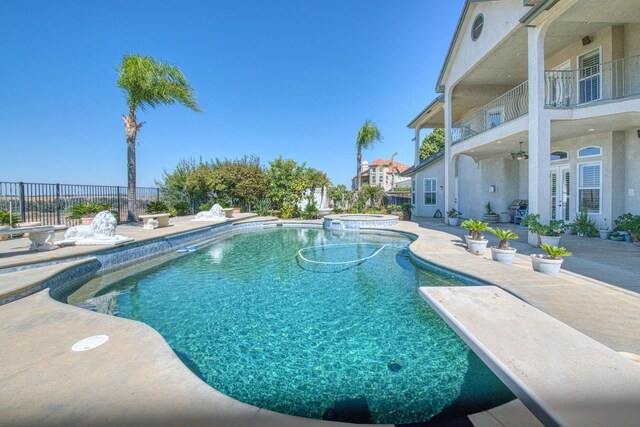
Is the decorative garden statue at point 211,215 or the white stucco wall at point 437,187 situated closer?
the decorative garden statue at point 211,215

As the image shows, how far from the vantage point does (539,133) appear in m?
8.41

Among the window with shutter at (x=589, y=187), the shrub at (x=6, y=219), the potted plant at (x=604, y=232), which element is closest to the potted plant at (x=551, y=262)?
the potted plant at (x=604, y=232)

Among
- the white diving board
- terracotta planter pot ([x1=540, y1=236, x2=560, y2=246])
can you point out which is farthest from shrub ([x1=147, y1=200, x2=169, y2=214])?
terracotta planter pot ([x1=540, y1=236, x2=560, y2=246])

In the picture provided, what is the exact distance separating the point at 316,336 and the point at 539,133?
8610 mm

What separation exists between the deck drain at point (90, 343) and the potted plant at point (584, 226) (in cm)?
1350

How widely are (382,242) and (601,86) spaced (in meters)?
8.81

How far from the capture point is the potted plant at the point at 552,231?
784 cm

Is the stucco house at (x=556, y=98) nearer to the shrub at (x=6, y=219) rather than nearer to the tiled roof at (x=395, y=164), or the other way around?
the shrub at (x=6, y=219)

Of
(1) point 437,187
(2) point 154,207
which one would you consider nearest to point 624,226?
(1) point 437,187

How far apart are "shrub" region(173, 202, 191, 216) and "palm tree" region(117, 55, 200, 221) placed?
19.4ft

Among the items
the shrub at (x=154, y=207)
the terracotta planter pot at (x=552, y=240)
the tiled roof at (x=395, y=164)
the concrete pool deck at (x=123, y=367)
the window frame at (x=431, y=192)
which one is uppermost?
the tiled roof at (x=395, y=164)

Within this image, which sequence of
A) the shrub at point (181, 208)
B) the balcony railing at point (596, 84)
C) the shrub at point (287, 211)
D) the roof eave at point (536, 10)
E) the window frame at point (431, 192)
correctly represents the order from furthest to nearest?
the shrub at point (181, 208) < the shrub at point (287, 211) < the window frame at point (431, 192) < the balcony railing at point (596, 84) < the roof eave at point (536, 10)

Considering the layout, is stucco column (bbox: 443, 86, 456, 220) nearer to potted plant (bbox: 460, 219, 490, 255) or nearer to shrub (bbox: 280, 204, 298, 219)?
potted plant (bbox: 460, 219, 490, 255)

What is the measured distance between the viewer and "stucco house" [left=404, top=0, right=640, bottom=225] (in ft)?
27.3
